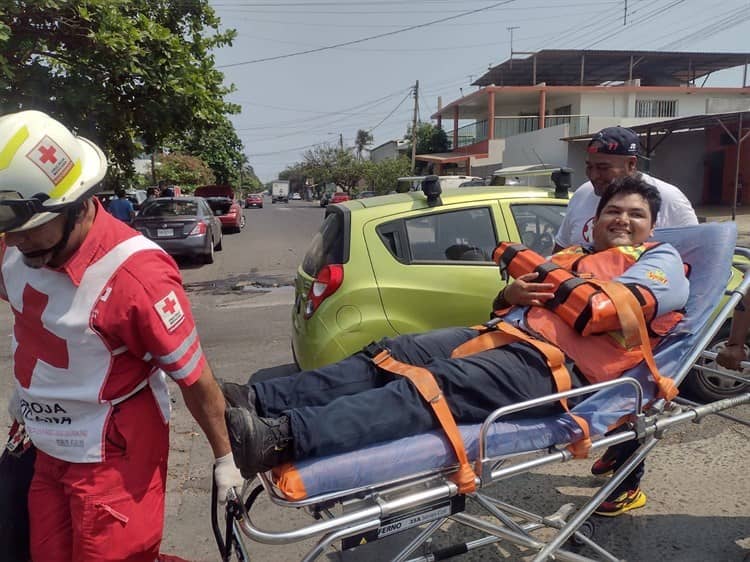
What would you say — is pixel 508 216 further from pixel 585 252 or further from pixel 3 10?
pixel 3 10

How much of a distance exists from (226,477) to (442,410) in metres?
0.72

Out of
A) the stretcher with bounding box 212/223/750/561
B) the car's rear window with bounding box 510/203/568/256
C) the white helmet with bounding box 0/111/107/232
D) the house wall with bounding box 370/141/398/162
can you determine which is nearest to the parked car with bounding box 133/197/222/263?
the car's rear window with bounding box 510/203/568/256

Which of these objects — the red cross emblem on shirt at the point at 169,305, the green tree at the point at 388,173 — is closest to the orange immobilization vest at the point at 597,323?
the red cross emblem on shirt at the point at 169,305

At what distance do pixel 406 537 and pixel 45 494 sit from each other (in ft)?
6.03

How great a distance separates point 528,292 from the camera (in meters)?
2.44

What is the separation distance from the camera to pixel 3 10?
7793 mm

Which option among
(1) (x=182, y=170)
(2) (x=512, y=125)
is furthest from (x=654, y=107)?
(1) (x=182, y=170)

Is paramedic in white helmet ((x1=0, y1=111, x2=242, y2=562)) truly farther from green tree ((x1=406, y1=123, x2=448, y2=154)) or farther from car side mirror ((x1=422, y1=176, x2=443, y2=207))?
green tree ((x1=406, y1=123, x2=448, y2=154))

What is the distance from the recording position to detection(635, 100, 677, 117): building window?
3238 centimetres

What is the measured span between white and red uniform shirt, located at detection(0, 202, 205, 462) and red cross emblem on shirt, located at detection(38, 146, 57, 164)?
8.9 inches

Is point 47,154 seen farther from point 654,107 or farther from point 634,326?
point 654,107

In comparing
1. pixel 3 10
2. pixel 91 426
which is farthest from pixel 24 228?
pixel 3 10

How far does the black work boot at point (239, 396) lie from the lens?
2016 millimetres

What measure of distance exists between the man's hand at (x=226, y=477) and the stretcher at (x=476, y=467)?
1.1 inches
